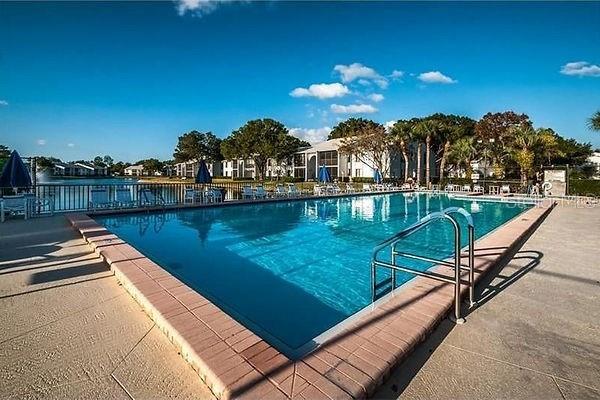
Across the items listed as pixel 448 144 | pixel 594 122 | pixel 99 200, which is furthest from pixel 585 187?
pixel 99 200

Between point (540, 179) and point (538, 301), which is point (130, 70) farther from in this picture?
point (540, 179)

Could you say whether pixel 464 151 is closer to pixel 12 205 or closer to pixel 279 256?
pixel 279 256

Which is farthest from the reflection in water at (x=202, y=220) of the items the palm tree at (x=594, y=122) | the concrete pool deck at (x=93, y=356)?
the palm tree at (x=594, y=122)

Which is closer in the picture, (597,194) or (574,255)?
(574,255)

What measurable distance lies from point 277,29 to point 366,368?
753 inches

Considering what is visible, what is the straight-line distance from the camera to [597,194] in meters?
20.7

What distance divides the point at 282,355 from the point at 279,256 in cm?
456

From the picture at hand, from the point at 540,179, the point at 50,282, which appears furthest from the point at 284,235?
the point at 540,179

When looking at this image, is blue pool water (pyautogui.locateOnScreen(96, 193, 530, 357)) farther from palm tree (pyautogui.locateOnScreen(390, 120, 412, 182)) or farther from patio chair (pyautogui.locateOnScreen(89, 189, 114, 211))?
palm tree (pyautogui.locateOnScreen(390, 120, 412, 182))

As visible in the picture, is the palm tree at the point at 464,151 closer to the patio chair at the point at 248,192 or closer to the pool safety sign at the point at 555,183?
the pool safety sign at the point at 555,183

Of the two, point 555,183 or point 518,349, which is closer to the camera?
point 518,349

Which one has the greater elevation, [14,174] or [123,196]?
[14,174]

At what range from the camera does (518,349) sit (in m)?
2.58

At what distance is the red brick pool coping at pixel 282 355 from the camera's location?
2.02 metres
